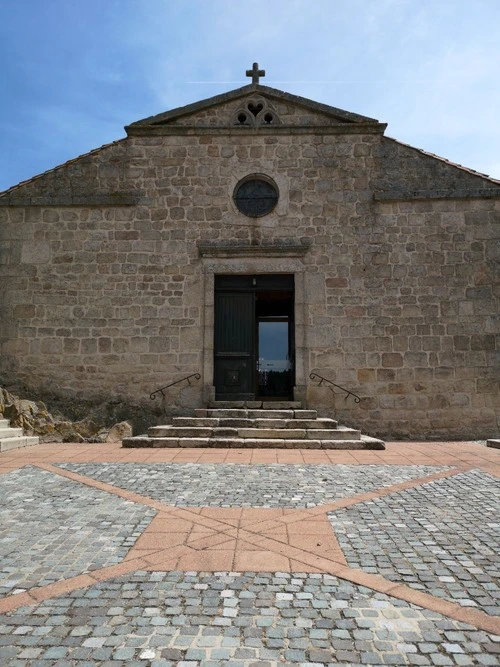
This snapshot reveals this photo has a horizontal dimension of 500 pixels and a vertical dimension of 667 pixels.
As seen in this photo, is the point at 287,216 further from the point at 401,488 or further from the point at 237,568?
the point at 237,568

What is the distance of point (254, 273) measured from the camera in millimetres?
9758

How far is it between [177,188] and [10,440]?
5.67m

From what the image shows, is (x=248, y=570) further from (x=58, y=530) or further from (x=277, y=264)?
(x=277, y=264)

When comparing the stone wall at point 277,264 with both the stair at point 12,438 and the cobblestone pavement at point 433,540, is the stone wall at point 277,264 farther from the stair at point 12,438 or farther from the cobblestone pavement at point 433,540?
the cobblestone pavement at point 433,540

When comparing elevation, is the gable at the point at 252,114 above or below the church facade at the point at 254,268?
above

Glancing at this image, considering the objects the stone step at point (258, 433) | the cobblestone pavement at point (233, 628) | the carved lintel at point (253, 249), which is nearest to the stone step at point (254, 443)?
the stone step at point (258, 433)

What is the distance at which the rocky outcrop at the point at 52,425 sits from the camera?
879cm

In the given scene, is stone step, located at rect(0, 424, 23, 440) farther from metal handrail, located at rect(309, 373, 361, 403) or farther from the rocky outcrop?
metal handrail, located at rect(309, 373, 361, 403)

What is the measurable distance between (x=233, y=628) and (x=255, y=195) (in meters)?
8.77

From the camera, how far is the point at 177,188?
9.96m

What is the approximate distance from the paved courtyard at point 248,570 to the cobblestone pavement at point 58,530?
17 millimetres

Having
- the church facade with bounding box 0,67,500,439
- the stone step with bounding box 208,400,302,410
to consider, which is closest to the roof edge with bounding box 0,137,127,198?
the church facade with bounding box 0,67,500,439

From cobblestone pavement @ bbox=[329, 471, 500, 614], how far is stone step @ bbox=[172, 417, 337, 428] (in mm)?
3446

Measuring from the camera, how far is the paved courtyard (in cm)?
213
